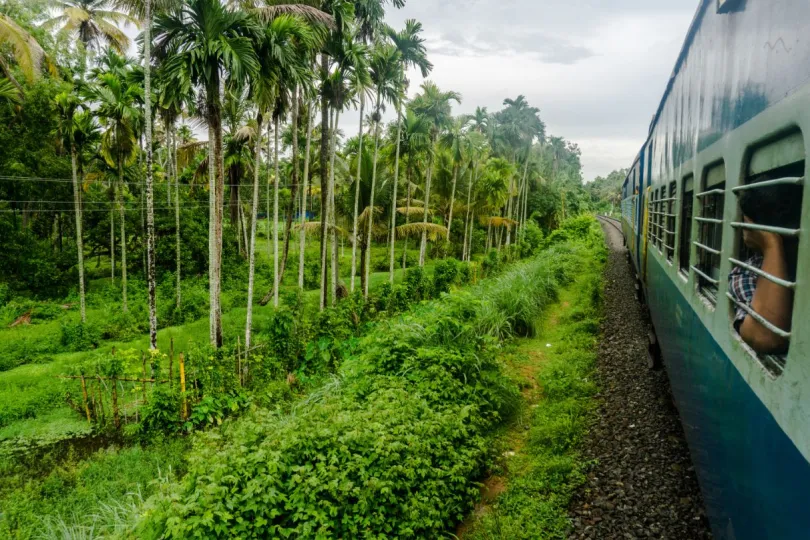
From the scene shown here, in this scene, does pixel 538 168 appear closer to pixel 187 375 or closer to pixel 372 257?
pixel 372 257

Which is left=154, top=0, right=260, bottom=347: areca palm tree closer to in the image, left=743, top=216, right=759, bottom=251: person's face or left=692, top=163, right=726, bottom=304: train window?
left=692, top=163, right=726, bottom=304: train window

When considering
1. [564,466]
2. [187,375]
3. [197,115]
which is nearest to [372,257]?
[197,115]

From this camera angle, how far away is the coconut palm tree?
14837 millimetres

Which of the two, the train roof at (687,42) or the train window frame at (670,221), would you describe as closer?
the train roof at (687,42)

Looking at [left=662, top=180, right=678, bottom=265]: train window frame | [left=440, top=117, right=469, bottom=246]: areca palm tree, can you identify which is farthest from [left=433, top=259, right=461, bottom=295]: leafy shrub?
[left=662, top=180, right=678, bottom=265]: train window frame

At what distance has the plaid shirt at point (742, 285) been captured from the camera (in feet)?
6.89

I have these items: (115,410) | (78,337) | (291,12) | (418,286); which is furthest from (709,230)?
(78,337)

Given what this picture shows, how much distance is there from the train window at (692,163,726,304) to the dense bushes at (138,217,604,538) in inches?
112

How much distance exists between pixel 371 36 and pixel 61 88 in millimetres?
13758

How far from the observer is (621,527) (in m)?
3.92

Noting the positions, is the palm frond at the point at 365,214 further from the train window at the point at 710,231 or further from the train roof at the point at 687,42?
the train window at the point at 710,231

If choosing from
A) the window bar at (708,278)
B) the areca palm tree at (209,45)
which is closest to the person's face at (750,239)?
the window bar at (708,278)

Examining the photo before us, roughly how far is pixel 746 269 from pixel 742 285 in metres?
0.08

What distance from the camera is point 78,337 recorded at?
1630 cm
